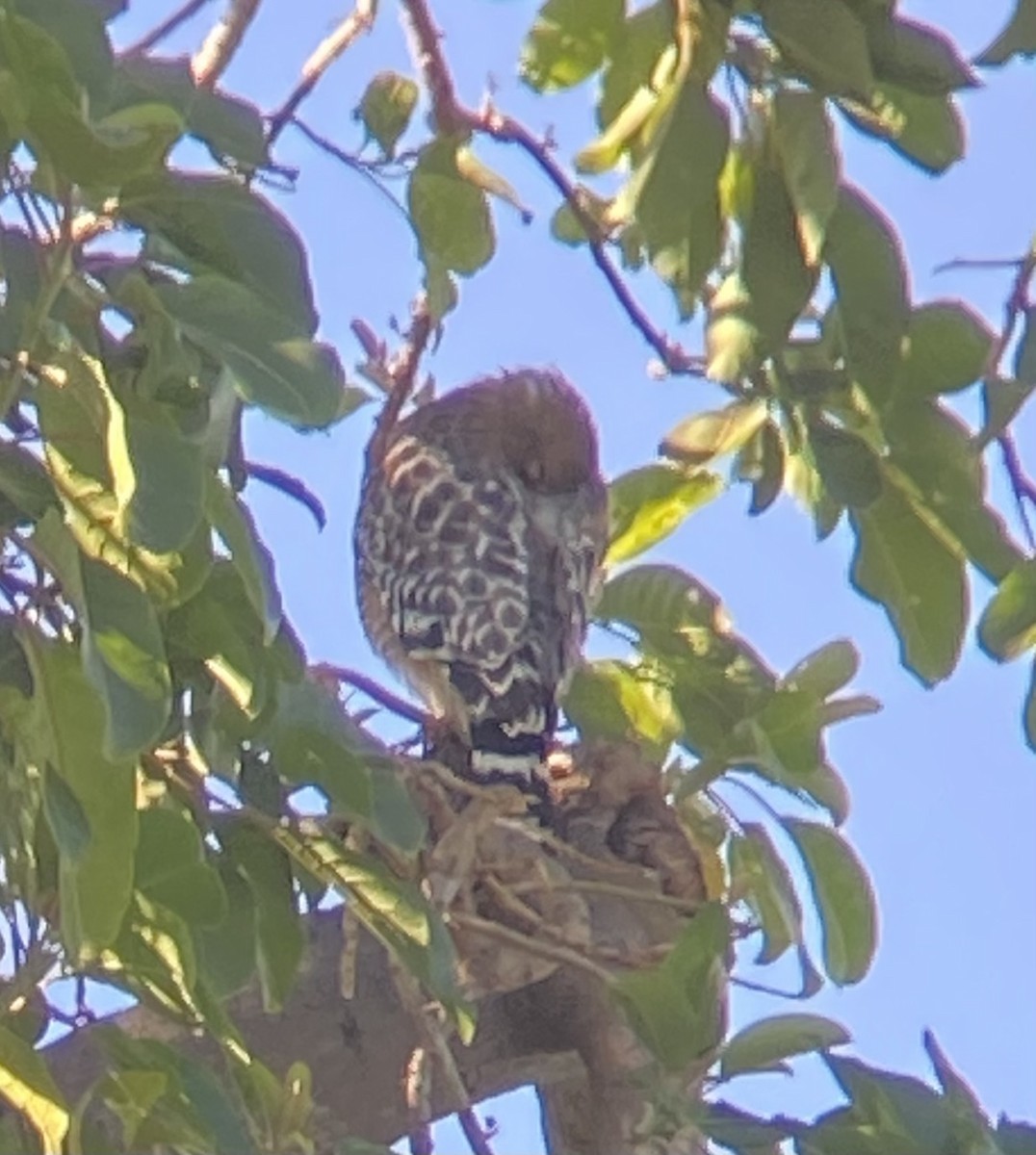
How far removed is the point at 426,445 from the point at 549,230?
5.17 ft

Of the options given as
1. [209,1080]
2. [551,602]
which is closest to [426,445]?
[551,602]

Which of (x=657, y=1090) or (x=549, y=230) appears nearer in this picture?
(x=657, y=1090)

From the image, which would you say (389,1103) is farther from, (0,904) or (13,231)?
(13,231)

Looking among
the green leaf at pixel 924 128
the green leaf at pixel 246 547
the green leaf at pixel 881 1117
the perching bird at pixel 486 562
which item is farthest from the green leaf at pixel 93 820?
the perching bird at pixel 486 562

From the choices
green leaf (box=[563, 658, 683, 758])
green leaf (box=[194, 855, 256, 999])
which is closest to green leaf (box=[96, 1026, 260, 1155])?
green leaf (box=[194, 855, 256, 999])

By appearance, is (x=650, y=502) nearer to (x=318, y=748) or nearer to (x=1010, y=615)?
(x=1010, y=615)

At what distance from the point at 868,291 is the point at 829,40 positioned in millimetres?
191

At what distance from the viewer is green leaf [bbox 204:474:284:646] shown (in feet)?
4.66

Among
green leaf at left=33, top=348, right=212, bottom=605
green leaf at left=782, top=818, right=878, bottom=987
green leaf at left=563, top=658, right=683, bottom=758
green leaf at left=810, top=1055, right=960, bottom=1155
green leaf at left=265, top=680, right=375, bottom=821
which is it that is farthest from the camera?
green leaf at left=563, top=658, right=683, bottom=758

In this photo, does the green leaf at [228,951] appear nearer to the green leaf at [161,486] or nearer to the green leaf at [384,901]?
the green leaf at [384,901]

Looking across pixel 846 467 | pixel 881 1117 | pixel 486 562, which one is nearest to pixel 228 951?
pixel 881 1117

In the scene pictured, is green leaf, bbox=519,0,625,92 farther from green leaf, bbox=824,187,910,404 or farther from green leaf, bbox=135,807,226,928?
green leaf, bbox=135,807,226,928

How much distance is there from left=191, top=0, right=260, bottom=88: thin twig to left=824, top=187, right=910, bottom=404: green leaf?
0.72m

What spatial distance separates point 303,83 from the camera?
250 cm
